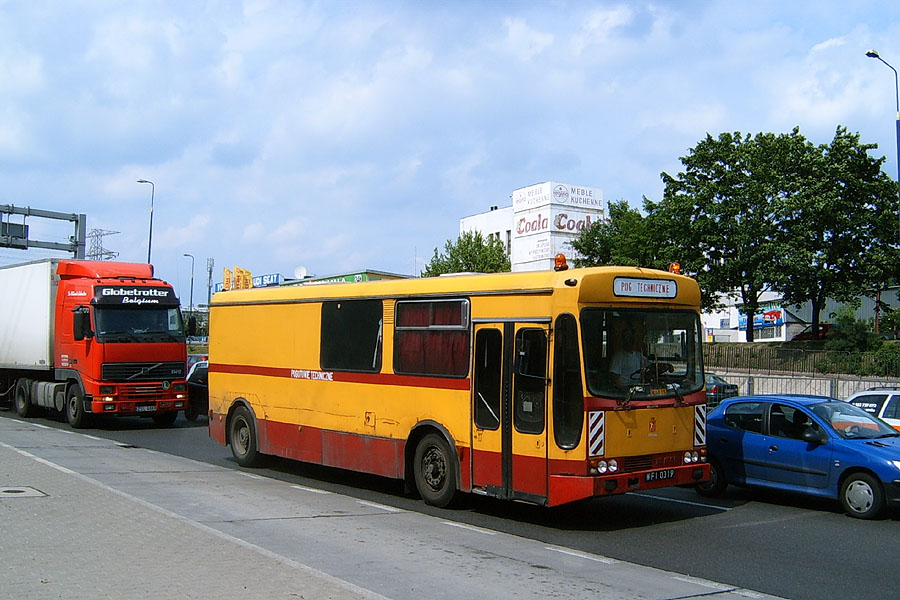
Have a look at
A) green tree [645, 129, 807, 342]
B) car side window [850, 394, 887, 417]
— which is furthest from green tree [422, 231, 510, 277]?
car side window [850, 394, 887, 417]

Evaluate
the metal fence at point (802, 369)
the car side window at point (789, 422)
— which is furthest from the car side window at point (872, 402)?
the metal fence at point (802, 369)

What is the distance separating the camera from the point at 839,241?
4134 centimetres

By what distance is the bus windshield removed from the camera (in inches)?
372

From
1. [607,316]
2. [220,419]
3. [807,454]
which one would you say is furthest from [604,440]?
[220,419]

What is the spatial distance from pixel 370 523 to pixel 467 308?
111 inches

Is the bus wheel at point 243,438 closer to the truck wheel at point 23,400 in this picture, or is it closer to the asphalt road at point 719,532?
the asphalt road at point 719,532

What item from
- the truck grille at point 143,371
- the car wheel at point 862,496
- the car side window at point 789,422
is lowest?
the car wheel at point 862,496

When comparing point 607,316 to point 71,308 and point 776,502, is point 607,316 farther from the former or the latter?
point 71,308

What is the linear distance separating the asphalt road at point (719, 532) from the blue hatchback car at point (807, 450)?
0.32 m

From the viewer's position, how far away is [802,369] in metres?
35.4

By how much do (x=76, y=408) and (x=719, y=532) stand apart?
54.7ft

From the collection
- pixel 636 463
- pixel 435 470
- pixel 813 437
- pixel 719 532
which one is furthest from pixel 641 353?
pixel 435 470

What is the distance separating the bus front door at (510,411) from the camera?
9578 millimetres

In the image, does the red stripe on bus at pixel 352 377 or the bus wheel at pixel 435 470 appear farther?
the red stripe on bus at pixel 352 377
